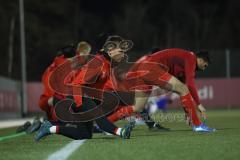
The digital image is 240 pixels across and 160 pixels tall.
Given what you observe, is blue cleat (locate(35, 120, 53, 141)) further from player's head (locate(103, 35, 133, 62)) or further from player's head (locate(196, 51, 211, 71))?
player's head (locate(196, 51, 211, 71))

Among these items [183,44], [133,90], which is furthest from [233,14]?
[133,90]

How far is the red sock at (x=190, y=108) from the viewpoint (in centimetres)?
1163

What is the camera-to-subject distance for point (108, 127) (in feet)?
33.5

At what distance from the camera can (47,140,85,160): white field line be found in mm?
7858

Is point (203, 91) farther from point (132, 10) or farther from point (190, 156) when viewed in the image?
point (132, 10)

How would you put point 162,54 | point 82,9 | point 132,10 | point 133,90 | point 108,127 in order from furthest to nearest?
point 82,9
point 132,10
point 133,90
point 162,54
point 108,127

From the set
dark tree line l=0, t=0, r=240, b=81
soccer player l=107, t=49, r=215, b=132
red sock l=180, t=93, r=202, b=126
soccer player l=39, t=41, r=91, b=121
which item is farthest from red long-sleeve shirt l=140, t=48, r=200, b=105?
dark tree line l=0, t=0, r=240, b=81

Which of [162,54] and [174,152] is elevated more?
[162,54]

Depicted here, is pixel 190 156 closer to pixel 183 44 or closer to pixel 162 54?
pixel 162 54

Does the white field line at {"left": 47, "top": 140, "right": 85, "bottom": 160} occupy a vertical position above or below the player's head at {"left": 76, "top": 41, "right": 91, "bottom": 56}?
below

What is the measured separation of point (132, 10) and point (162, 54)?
6109 cm

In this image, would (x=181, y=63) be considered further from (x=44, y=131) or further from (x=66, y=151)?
(x=66, y=151)

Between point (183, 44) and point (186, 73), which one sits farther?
point (183, 44)

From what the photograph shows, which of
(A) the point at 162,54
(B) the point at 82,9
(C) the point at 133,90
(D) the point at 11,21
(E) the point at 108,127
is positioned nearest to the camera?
(E) the point at 108,127
